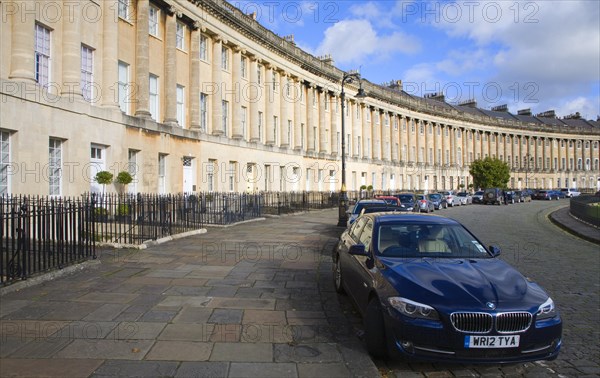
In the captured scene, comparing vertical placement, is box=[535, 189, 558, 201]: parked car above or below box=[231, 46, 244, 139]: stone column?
below

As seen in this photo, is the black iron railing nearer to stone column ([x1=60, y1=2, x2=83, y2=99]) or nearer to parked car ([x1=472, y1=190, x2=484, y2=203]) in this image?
stone column ([x1=60, y1=2, x2=83, y2=99])

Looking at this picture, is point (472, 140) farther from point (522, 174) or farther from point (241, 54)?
point (241, 54)

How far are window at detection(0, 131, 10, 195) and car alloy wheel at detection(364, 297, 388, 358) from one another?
45.0 ft

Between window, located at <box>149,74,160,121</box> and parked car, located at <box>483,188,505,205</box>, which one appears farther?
parked car, located at <box>483,188,505,205</box>

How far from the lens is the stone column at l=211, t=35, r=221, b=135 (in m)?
30.8

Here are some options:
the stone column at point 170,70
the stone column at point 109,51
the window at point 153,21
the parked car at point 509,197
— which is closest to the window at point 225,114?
the stone column at point 170,70

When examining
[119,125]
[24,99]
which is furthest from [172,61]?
[24,99]

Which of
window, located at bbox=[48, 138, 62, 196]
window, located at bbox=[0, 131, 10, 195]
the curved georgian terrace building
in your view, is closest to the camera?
window, located at bbox=[0, 131, 10, 195]

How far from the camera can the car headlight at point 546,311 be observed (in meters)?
4.53

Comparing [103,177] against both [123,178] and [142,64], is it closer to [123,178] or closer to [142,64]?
[123,178]

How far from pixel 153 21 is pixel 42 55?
1045cm

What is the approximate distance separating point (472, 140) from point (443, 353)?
282ft

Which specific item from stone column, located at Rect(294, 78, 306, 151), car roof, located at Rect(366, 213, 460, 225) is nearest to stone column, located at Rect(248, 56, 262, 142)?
stone column, located at Rect(294, 78, 306, 151)

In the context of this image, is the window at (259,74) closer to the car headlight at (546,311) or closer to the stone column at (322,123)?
the stone column at (322,123)
